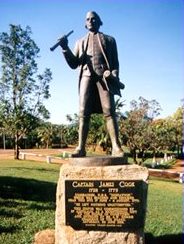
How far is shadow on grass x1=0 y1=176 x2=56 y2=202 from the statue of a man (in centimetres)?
604

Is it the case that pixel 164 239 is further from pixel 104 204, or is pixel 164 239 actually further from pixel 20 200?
pixel 20 200

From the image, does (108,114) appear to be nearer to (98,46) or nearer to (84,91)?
(84,91)

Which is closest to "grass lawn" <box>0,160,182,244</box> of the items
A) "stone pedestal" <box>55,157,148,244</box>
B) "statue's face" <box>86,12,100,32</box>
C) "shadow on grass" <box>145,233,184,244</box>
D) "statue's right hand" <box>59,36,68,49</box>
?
"shadow on grass" <box>145,233,184,244</box>

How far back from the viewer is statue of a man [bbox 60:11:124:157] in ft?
20.4

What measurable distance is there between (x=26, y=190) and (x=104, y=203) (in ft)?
26.4

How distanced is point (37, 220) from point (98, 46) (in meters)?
4.57

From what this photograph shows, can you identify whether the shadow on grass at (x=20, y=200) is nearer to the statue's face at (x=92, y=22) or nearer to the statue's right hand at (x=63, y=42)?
the statue's right hand at (x=63, y=42)

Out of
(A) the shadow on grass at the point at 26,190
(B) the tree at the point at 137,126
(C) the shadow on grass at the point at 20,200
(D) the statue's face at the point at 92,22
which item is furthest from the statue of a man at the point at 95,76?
(B) the tree at the point at 137,126

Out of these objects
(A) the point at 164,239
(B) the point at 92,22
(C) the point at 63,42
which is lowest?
(A) the point at 164,239

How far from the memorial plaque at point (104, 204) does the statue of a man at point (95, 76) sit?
68 centimetres

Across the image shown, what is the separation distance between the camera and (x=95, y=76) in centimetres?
633

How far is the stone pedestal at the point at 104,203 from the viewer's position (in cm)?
559

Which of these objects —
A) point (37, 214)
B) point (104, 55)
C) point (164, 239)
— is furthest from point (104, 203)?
point (37, 214)

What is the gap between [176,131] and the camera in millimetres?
43094
